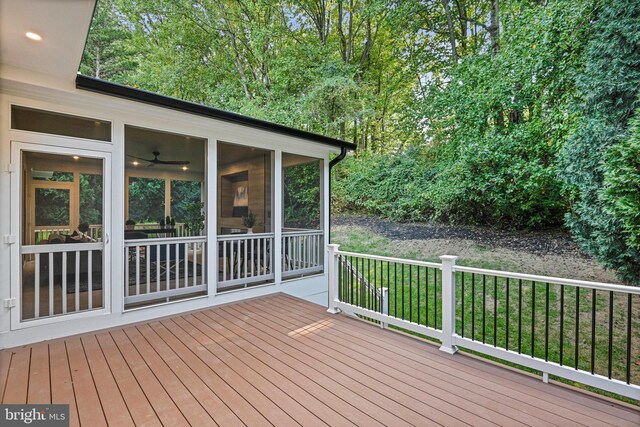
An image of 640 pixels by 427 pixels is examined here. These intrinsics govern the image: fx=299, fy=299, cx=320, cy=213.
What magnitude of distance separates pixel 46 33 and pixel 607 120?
6.50 meters

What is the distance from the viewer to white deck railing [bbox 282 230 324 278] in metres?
5.61

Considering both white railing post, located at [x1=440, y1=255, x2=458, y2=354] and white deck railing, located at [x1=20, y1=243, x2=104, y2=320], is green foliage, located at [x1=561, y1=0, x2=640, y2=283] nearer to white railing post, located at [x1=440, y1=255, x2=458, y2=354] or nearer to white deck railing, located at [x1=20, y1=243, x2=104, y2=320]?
white railing post, located at [x1=440, y1=255, x2=458, y2=354]

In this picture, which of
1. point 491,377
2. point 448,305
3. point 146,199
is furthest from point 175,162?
point 491,377

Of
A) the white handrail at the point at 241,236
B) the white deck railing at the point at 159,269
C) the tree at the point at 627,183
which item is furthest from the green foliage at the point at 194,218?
the tree at the point at 627,183

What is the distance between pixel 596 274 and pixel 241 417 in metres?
6.96

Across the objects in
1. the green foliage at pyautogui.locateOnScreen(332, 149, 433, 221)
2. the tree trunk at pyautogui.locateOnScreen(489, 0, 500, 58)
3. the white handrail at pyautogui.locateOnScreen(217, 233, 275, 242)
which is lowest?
the white handrail at pyautogui.locateOnScreen(217, 233, 275, 242)

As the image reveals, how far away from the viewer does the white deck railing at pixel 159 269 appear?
388cm

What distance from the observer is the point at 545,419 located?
2023 mm

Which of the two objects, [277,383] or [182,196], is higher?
[182,196]

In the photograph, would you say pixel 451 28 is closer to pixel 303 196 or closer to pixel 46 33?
pixel 303 196

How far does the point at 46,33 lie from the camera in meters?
2.32

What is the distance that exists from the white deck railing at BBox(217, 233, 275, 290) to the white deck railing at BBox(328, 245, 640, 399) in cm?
135

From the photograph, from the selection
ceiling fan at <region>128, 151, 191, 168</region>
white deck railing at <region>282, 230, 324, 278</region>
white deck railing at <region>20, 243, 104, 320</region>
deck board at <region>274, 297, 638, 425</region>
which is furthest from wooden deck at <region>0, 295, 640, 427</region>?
ceiling fan at <region>128, 151, 191, 168</region>

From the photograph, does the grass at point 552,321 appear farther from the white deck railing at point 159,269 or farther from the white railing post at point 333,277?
the white deck railing at point 159,269
